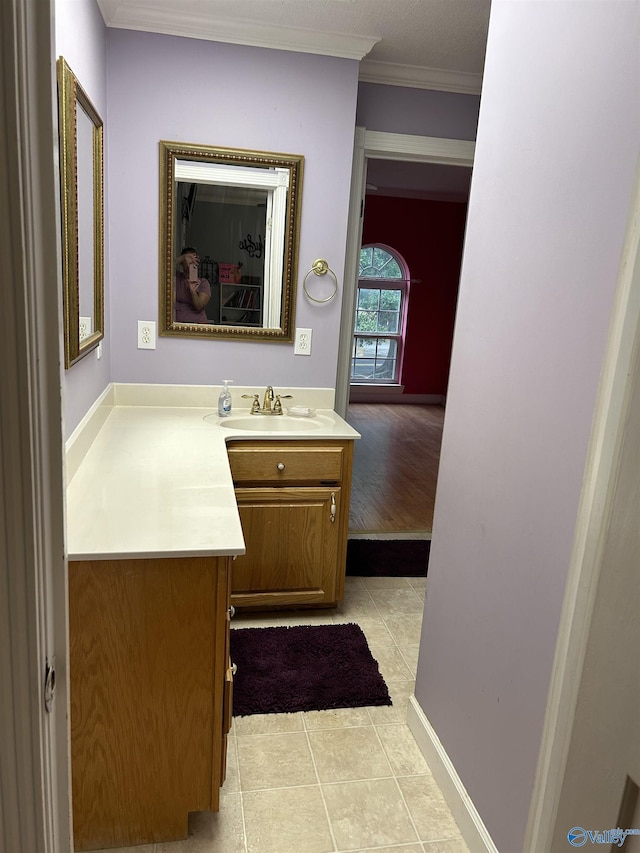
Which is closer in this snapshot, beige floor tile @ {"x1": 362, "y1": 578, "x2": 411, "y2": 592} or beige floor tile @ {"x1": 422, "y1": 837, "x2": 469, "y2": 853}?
beige floor tile @ {"x1": 422, "y1": 837, "x2": 469, "y2": 853}

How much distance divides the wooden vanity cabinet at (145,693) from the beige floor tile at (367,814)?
0.35 metres

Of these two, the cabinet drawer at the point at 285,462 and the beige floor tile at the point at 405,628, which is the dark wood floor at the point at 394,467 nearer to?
the beige floor tile at the point at 405,628

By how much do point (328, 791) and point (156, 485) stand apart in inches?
39.8

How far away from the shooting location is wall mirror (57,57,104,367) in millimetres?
1788

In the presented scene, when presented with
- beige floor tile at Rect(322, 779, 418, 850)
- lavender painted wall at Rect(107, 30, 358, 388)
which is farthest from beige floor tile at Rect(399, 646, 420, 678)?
lavender painted wall at Rect(107, 30, 358, 388)

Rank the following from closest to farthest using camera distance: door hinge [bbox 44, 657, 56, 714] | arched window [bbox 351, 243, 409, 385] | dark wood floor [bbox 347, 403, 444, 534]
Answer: door hinge [bbox 44, 657, 56, 714] → dark wood floor [bbox 347, 403, 444, 534] → arched window [bbox 351, 243, 409, 385]

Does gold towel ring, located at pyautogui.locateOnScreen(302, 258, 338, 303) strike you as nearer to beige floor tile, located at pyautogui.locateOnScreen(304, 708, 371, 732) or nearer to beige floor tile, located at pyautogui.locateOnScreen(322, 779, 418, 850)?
beige floor tile, located at pyautogui.locateOnScreen(304, 708, 371, 732)

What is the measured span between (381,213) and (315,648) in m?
6.17

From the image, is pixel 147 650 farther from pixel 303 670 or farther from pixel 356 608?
pixel 356 608

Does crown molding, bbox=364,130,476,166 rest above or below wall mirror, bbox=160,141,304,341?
above

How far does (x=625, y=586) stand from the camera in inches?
24.4

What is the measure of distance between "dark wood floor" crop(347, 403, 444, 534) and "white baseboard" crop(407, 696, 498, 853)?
5.57 ft

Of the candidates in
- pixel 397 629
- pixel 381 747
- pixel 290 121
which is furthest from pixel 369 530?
pixel 290 121

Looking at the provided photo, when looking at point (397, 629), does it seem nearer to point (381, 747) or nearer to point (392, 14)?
point (381, 747)
